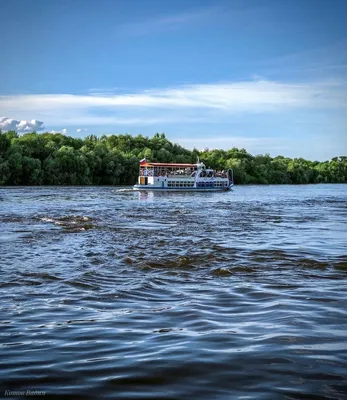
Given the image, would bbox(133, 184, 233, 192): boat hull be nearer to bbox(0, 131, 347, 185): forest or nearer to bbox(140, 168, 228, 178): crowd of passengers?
bbox(140, 168, 228, 178): crowd of passengers

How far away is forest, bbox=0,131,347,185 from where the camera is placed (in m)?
99.8

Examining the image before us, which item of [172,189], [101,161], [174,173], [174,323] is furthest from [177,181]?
[174,323]

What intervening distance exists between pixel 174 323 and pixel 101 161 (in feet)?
370

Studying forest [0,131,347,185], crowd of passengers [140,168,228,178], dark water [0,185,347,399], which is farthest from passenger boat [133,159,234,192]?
dark water [0,185,347,399]

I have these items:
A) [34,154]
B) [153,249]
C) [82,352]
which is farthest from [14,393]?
[34,154]

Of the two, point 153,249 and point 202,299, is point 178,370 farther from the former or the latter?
point 153,249

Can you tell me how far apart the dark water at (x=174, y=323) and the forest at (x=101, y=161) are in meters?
86.2

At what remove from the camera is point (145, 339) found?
6.92 m

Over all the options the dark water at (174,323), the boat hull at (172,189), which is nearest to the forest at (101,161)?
the boat hull at (172,189)

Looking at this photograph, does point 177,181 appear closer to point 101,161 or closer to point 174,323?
point 101,161

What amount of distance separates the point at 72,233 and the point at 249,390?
17.4 m

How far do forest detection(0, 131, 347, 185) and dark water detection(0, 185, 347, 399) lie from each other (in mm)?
86171

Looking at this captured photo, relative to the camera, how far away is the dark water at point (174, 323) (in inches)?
214

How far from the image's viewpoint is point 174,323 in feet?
25.3
